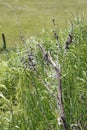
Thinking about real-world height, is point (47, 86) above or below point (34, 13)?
below

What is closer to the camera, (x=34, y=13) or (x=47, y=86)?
(x=47, y=86)

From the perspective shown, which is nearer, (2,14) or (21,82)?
(21,82)

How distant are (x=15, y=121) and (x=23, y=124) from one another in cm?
19

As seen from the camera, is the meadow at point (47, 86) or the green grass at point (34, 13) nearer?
the meadow at point (47, 86)

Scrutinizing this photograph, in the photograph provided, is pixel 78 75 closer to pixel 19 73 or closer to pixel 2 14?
pixel 19 73

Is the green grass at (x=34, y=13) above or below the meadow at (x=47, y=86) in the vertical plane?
above

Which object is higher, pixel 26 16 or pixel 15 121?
pixel 26 16

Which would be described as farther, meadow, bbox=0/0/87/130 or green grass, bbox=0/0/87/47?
green grass, bbox=0/0/87/47

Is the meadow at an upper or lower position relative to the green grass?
lower

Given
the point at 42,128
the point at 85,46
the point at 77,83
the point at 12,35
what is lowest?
the point at 42,128

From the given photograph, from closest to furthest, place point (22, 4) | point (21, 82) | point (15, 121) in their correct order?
point (15, 121)
point (21, 82)
point (22, 4)

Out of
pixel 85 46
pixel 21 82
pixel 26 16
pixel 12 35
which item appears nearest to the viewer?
pixel 21 82

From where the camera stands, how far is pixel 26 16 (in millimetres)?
48625

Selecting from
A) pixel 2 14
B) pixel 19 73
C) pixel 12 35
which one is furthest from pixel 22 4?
pixel 19 73
